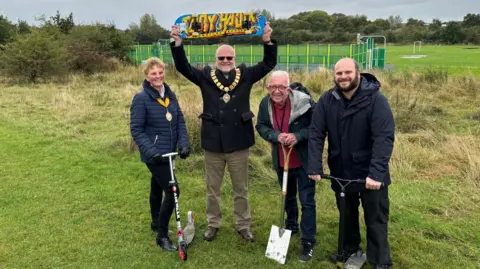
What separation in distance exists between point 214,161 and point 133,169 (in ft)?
10.3

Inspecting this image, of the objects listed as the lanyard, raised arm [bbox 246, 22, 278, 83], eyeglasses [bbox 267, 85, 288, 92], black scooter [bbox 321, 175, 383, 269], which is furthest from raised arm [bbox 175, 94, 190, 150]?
black scooter [bbox 321, 175, 383, 269]

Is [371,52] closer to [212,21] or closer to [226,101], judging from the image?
[212,21]

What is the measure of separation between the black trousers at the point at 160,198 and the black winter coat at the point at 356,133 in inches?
57.5

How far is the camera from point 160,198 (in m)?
4.64

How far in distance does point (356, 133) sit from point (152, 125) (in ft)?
6.48

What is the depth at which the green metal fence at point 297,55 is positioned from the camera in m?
25.3

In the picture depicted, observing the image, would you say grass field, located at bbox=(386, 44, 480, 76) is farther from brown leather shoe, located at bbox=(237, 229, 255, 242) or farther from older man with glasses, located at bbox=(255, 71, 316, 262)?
brown leather shoe, located at bbox=(237, 229, 255, 242)

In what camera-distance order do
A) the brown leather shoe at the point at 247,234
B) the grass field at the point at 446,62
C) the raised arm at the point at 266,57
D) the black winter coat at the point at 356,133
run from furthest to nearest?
the grass field at the point at 446,62 < the brown leather shoe at the point at 247,234 < the raised arm at the point at 266,57 < the black winter coat at the point at 356,133

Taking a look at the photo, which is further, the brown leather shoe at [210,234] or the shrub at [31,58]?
the shrub at [31,58]

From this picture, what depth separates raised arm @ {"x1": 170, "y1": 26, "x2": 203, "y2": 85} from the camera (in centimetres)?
414

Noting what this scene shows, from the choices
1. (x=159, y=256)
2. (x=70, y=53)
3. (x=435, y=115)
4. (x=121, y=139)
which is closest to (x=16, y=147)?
(x=121, y=139)

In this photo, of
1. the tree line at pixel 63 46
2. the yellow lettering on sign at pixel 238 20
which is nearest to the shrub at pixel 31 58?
the tree line at pixel 63 46

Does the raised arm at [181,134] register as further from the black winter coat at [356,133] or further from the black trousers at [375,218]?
the black trousers at [375,218]

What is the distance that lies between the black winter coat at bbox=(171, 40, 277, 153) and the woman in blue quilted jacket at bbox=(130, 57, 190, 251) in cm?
24
